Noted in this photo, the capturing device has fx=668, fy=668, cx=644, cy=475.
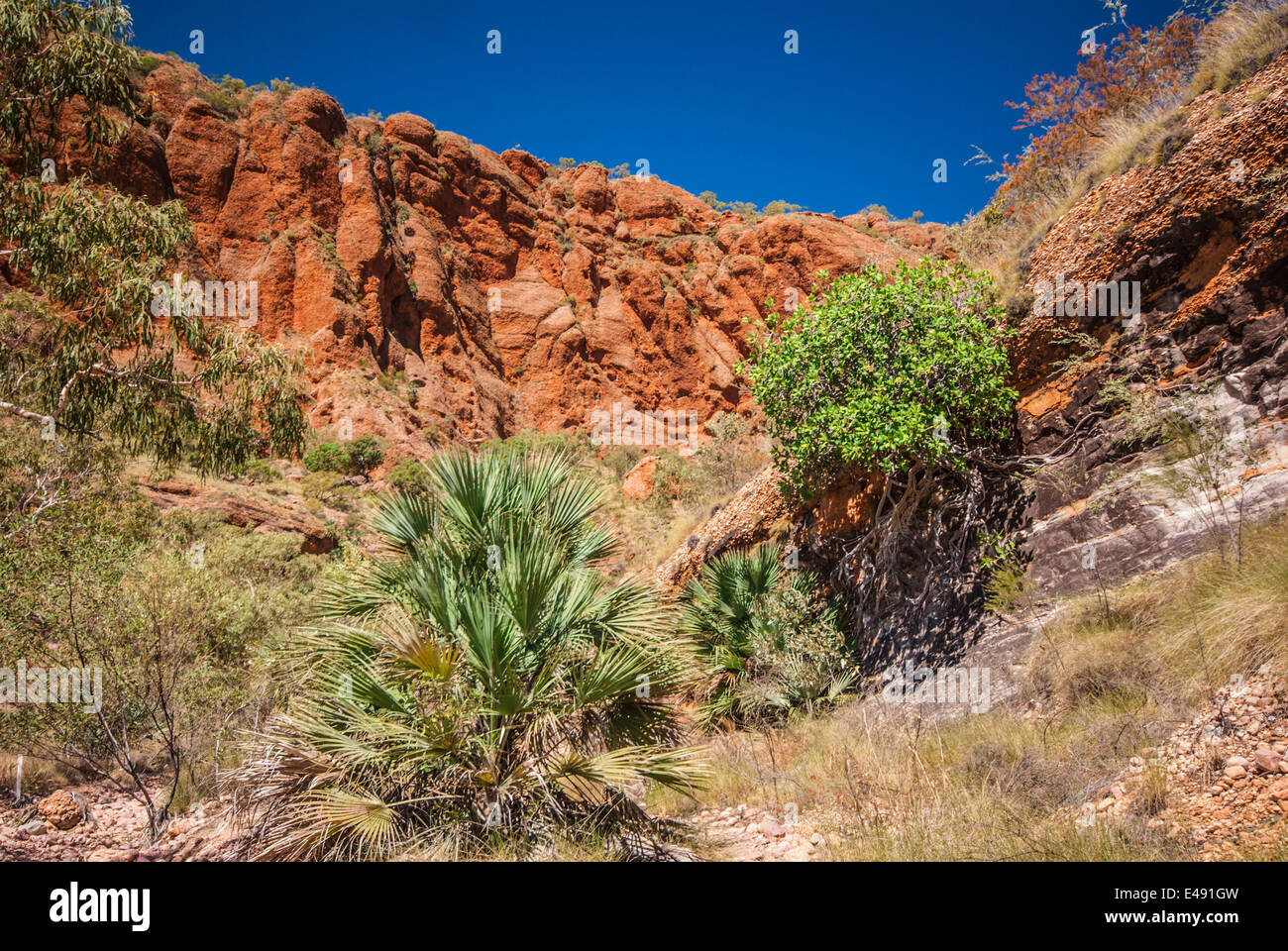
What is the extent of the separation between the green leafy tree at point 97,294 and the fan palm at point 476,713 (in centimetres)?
326

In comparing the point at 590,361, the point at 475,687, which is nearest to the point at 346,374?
the point at 590,361

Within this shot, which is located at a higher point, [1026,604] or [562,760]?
[1026,604]

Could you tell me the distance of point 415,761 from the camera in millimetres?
4875


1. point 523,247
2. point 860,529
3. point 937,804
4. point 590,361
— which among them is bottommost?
point 937,804

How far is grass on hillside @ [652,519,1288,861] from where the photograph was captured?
3.92 metres

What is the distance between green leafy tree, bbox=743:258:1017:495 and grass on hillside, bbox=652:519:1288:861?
2.58m

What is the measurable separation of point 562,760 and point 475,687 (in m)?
0.85

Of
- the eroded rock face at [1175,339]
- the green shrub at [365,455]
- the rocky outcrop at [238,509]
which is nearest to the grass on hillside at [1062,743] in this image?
the eroded rock face at [1175,339]

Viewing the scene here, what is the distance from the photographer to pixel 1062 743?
5051 millimetres

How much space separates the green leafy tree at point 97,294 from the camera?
21.6ft

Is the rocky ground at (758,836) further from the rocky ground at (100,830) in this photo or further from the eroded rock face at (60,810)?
the eroded rock face at (60,810)
